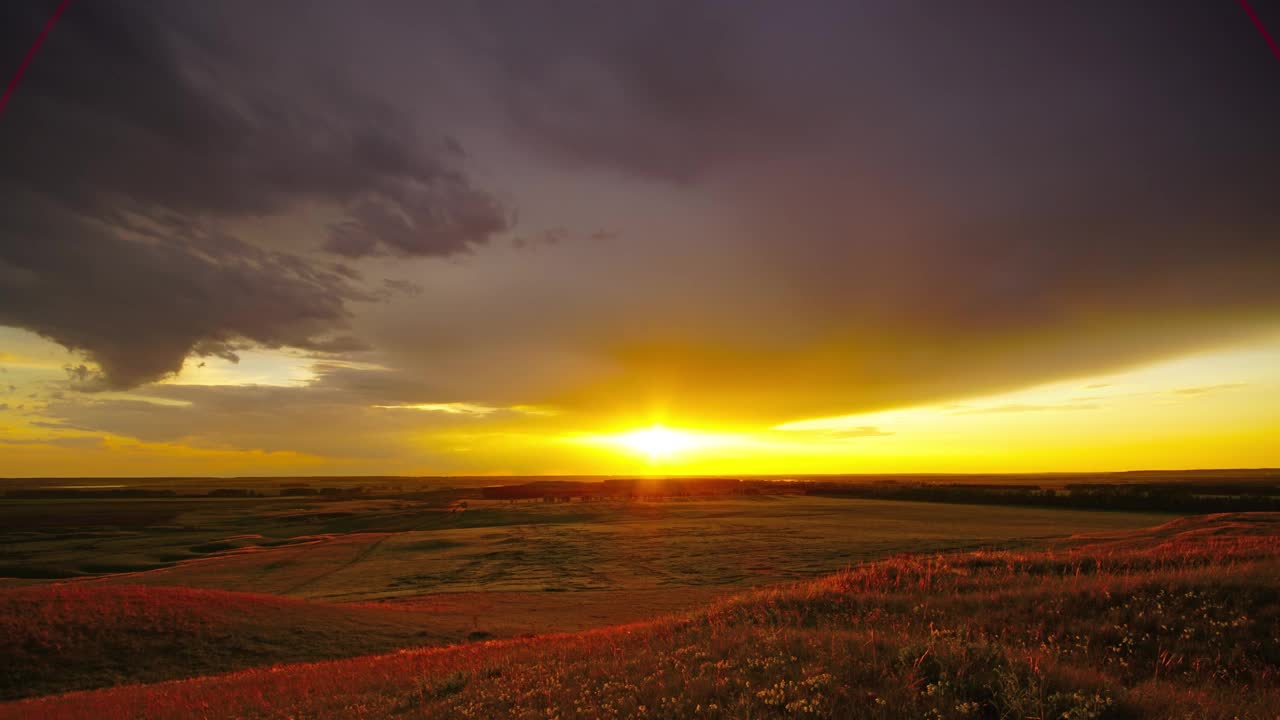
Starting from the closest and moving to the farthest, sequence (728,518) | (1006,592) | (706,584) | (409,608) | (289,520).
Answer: (1006,592)
(409,608)
(706,584)
(728,518)
(289,520)

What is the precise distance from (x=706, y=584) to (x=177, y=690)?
32.5 m

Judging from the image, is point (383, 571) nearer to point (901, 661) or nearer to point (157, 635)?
point (157, 635)

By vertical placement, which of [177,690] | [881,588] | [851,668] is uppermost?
[851,668]

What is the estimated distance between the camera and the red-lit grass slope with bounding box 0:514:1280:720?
22.9 feet

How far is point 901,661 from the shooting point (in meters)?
8.09

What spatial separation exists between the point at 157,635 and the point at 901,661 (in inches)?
1394

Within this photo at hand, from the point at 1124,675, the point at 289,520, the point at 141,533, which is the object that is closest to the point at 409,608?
the point at 1124,675

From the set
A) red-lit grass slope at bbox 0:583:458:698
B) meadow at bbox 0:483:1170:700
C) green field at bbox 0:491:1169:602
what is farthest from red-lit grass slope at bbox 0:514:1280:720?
green field at bbox 0:491:1169:602

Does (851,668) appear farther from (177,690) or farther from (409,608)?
(409,608)

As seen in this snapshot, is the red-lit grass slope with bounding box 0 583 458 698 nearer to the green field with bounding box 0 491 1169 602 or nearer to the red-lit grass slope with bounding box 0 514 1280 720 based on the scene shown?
the red-lit grass slope with bounding box 0 514 1280 720

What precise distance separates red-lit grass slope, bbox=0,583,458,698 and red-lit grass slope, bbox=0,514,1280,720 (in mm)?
8225

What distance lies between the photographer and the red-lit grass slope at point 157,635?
2553cm

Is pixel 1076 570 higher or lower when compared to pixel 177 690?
higher

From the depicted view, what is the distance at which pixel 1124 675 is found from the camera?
867 cm
